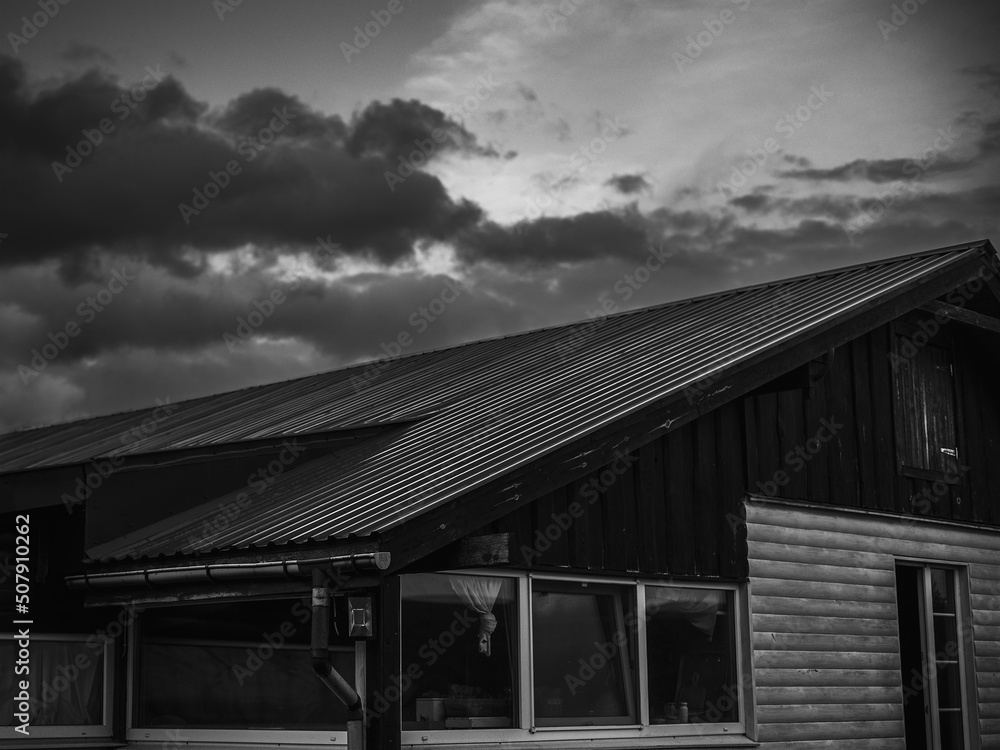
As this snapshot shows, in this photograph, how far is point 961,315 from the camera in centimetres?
1385

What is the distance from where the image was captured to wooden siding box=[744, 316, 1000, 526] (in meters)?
12.0

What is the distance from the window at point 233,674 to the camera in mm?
10008

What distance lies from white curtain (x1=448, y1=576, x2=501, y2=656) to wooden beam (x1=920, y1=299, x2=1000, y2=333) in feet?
20.7

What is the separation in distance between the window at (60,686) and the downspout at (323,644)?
4.02 metres

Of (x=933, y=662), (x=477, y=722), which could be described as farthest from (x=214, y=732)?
(x=933, y=662)

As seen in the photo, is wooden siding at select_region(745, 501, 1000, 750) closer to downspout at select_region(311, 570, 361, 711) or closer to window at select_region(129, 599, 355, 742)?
window at select_region(129, 599, 355, 742)

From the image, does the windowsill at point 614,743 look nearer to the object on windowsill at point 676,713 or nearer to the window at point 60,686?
the object on windowsill at point 676,713

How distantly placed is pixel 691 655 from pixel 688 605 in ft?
1.41

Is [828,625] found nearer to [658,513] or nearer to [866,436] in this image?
[866,436]

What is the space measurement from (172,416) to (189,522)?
7.63 meters

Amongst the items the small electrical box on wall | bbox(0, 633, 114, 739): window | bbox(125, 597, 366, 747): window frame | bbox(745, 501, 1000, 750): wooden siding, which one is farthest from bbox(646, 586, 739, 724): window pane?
bbox(0, 633, 114, 739): window

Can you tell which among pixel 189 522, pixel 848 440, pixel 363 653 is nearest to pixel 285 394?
pixel 189 522
